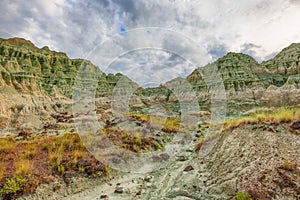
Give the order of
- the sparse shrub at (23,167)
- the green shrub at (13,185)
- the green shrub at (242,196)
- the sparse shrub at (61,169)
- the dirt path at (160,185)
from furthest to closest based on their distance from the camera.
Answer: the sparse shrub at (61,169), the sparse shrub at (23,167), the dirt path at (160,185), the green shrub at (13,185), the green shrub at (242,196)

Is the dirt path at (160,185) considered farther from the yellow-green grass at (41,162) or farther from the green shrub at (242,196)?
the green shrub at (242,196)

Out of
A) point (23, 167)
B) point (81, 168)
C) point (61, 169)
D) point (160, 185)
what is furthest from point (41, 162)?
point (160, 185)

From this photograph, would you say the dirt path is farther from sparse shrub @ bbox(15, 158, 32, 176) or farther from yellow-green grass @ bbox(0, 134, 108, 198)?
sparse shrub @ bbox(15, 158, 32, 176)

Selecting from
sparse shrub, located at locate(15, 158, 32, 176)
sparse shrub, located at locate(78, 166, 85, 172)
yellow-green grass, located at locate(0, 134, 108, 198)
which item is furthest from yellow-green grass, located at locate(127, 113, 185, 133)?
sparse shrub, located at locate(15, 158, 32, 176)

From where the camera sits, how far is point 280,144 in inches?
288

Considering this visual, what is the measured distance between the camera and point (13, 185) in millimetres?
6824

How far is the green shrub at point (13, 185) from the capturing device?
21.9ft

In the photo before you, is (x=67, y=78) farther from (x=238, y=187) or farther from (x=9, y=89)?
(x=238, y=187)

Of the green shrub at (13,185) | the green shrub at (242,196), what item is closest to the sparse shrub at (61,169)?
the green shrub at (13,185)

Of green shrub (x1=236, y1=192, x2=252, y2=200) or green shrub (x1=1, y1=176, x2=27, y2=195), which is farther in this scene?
green shrub (x1=1, y1=176, x2=27, y2=195)

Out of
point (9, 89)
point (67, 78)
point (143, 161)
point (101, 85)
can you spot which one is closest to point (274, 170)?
point (143, 161)

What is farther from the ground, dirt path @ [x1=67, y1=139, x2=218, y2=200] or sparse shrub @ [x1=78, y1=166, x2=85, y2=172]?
sparse shrub @ [x1=78, y1=166, x2=85, y2=172]

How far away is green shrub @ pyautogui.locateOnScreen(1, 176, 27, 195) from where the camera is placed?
21.9 ft

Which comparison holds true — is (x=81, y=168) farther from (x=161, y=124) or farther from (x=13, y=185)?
(x=161, y=124)
